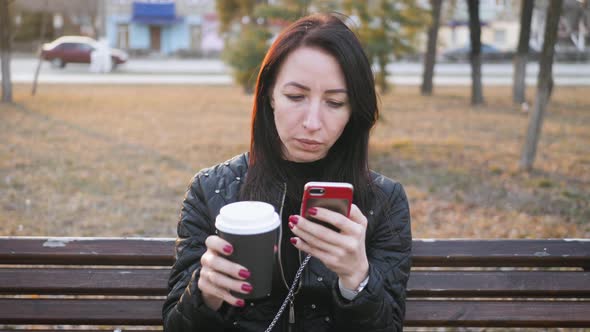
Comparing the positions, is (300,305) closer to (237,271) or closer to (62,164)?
(237,271)

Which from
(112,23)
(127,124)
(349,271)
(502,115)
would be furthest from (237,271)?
(112,23)

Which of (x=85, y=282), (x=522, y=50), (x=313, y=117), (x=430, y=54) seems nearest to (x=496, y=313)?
(x=313, y=117)

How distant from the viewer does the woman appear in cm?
176

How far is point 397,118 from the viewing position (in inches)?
528

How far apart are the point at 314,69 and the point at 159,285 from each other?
113 centimetres

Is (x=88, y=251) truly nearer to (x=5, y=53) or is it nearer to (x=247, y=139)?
(x=247, y=139)

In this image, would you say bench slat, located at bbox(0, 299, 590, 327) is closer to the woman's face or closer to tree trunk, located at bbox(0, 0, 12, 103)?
the woman's face

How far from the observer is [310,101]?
6.29 feet

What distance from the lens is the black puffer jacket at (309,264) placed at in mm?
1910

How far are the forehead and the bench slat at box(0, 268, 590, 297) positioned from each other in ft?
3.25

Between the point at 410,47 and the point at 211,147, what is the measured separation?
13.1 ft

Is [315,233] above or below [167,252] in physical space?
above

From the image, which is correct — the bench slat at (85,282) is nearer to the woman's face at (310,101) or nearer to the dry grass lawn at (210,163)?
the woman's face at (310,101)

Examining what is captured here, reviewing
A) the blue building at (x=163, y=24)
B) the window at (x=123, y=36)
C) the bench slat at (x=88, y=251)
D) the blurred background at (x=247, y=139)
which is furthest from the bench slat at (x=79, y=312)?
the window at (x=123, y=36)
